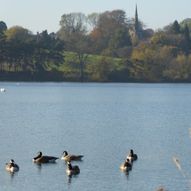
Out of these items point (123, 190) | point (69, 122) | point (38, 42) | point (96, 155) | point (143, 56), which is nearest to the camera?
point (123, 190)

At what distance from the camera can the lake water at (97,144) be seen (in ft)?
129

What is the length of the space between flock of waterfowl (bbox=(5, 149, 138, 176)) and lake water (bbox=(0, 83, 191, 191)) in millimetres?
311

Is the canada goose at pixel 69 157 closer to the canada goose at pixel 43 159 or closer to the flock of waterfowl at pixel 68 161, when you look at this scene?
the flock of waterfowl at pixel 68 161

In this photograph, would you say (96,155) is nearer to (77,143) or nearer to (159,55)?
(77,143)

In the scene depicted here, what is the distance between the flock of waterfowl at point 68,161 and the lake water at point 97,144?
12.3 inches

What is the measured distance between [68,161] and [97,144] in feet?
29.0

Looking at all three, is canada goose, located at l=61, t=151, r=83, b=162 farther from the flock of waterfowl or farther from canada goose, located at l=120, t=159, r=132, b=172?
canada goose, located at l=120, t=159, r=132, b=172

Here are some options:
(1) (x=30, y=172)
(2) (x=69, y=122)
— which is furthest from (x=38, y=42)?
(1) (x=30, y=172)

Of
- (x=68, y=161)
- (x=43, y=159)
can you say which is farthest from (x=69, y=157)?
(x=43, y=159)

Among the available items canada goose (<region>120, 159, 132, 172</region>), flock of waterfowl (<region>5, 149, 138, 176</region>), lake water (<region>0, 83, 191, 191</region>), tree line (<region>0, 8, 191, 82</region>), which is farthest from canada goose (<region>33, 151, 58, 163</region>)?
tree line (<region>0, 8, 191, 82</region>)

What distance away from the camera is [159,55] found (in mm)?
178375

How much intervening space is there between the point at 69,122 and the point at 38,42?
9730 cm

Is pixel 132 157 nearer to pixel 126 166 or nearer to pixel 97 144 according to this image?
pixel 126 166

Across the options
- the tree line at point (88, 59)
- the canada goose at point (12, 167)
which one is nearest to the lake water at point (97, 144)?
the canada goose at point (12, 167)
